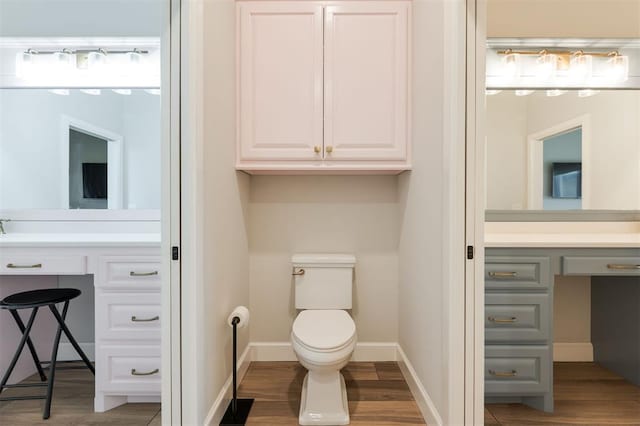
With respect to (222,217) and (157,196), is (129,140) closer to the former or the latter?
(157,196)

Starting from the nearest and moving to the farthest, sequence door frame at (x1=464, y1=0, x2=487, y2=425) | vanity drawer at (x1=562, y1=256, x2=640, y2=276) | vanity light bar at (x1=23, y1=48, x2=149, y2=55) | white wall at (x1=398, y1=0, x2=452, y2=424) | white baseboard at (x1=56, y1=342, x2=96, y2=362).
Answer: door frame at (x1=464, y1=0, x2=487, y2=425) → white wall at (x1=398, y1=0, x2=452, y2=424) → vanity drawer at (x1=562, y1=256, x2=640, y2=276) → white baseboard at (x1=56, y1=342, x2=96, y2=362) → vanity light bar at (x1=23, y1=48, x2=149, y2=55)

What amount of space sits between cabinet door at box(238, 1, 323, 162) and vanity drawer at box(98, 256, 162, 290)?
811 millimetres

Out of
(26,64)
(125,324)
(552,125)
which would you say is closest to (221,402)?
(125,324)

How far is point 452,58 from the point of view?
1.36 m

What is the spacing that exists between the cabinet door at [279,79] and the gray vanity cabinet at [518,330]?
4.15 ft

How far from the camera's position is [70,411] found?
65.9 inches

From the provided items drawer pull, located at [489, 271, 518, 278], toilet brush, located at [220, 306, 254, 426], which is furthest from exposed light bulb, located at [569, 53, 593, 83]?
toilet brush, located at [220, 306, 254, 426]

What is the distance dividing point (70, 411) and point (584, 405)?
272 centimetres

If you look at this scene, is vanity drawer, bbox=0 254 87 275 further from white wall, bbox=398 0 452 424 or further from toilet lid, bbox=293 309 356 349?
white wall, bbox=398 0 452 424

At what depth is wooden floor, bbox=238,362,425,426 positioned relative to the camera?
1.70 metres

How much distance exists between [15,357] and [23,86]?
1.70 m

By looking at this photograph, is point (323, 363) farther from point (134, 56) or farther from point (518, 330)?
point (134, 56)

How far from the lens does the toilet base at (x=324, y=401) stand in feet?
5.39

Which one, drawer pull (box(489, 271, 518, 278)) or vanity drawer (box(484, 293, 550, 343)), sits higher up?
drawer pull (box(489, 271, 518, 278))
